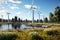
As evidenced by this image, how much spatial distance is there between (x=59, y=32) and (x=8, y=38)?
7.98m

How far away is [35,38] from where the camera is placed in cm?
1650

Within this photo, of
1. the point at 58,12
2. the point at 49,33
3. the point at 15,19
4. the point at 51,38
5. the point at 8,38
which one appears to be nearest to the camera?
the point at 8,38

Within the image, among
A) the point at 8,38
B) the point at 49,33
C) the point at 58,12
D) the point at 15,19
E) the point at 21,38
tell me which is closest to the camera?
the point at 8,38

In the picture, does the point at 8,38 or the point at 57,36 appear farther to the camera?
the point at 57,36

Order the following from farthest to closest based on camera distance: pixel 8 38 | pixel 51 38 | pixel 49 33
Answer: pixel 49 33 → pixel 51 38 → pixel 8 38

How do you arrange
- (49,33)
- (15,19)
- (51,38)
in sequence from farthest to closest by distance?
(15,19)
(49,33)
(51,38)

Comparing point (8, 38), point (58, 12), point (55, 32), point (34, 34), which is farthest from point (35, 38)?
point (58, 12)

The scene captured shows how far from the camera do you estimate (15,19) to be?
117 meters

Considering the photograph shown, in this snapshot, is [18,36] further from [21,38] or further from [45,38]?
[45,38]

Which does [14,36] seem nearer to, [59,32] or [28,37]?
[28,37]

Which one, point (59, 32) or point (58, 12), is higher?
point (58, 12)

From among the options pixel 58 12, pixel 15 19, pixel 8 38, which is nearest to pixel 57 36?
pixel 8 38

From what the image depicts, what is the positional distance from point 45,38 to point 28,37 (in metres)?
2.07

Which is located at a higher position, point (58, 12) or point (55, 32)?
point (58, 12)
